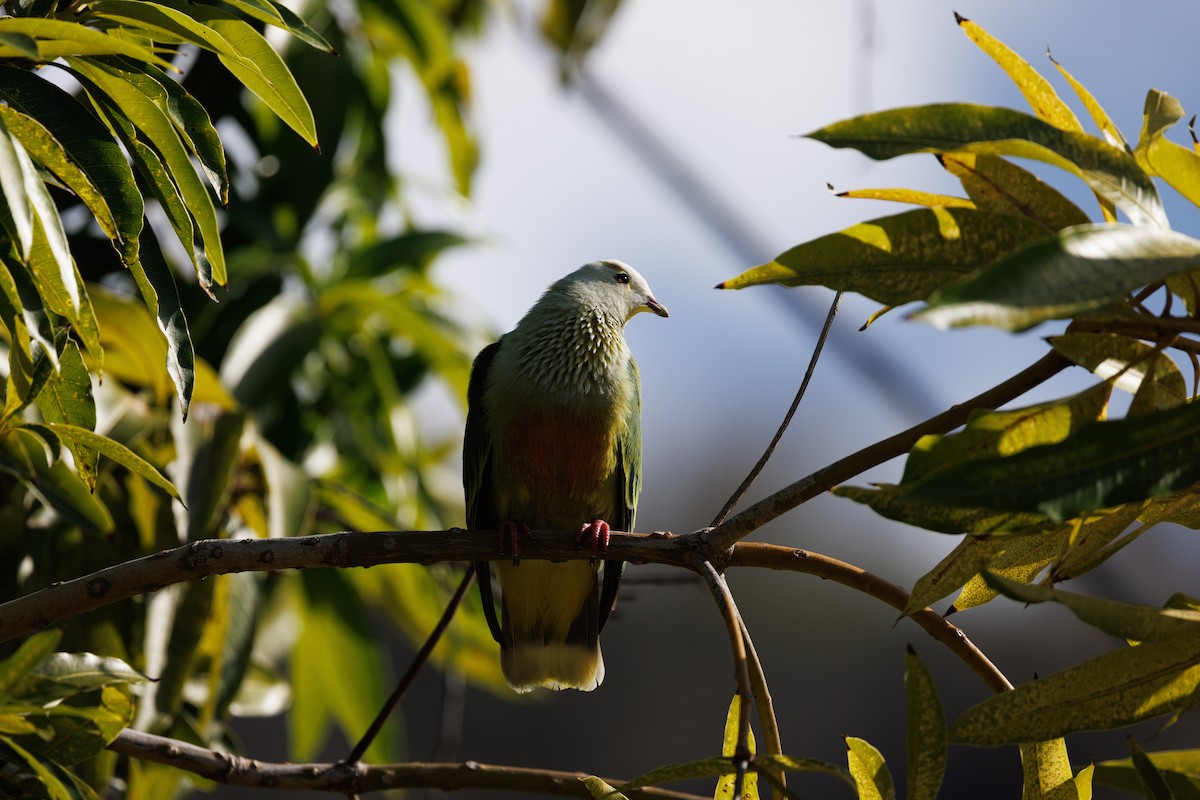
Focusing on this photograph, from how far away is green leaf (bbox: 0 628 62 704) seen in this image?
5.15ft

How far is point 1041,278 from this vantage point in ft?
4.02

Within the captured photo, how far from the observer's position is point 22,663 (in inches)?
61.9

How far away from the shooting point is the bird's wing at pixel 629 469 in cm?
335

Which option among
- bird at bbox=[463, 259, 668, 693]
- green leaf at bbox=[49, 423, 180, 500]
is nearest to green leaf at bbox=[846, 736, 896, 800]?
green leaf at bbox=[49, 423, 180, 500]

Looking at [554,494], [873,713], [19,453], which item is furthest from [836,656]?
[19,453]

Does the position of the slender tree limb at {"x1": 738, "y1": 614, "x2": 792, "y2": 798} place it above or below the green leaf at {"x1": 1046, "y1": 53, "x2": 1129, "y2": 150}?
below

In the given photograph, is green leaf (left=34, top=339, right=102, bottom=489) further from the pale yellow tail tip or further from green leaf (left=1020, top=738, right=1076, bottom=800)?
the pale yellow tail tip

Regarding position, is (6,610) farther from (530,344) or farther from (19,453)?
(530,344)

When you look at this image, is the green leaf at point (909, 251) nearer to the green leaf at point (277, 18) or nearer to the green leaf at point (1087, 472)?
the green leaf at point (1087, 472)

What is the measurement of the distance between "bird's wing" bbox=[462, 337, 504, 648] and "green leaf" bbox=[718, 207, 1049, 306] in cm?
184

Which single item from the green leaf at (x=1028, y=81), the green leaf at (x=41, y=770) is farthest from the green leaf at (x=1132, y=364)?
the green leaf at (x=41, y=770)

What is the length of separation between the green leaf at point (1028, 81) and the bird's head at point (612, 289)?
1991 millimetres

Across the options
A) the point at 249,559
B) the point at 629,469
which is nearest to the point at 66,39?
the point at 249,559

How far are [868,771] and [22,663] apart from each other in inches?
50.5
